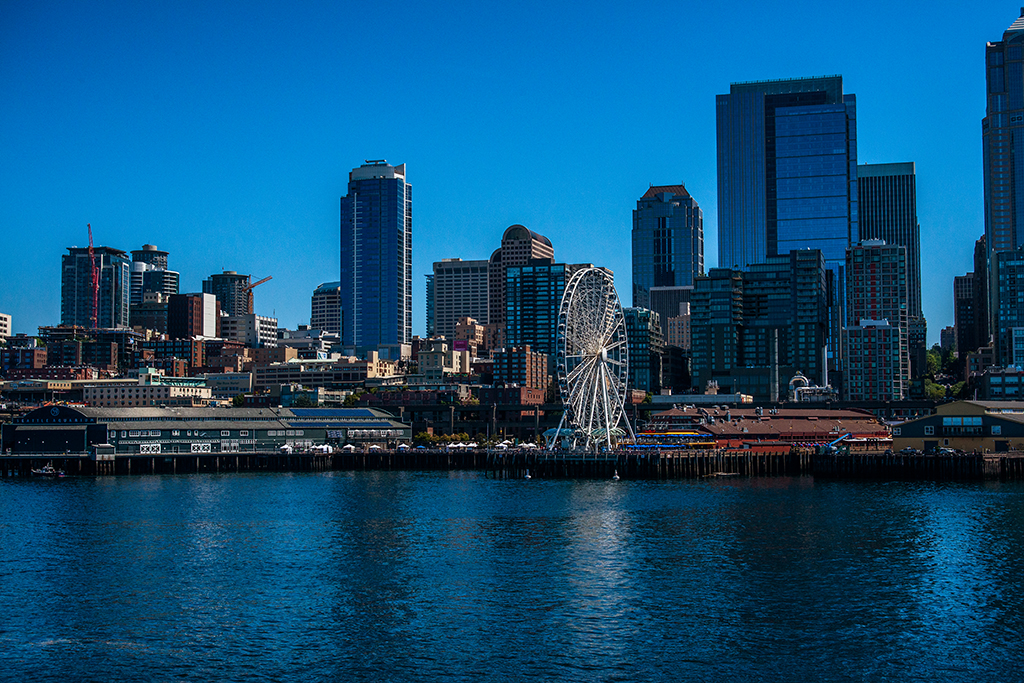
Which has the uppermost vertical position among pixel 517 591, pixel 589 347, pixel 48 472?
pixel 589 347

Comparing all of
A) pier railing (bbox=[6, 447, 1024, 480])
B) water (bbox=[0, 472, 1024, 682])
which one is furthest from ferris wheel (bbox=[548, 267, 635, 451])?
water (bbox=[0, 472, 1024, 682])

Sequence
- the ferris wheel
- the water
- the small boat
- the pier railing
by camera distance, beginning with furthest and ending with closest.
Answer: the ferris wheel, the small boat, the pier railing, the water

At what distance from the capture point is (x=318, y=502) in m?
103

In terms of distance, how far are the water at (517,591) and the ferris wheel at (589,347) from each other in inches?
1707

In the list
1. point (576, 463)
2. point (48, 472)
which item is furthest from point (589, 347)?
point (48, 472)

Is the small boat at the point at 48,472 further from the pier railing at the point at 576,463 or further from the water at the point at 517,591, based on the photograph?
the water at the point at 517,591

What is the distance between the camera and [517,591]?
59188 millimetres

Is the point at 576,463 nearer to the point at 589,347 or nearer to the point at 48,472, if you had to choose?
the point at 589,347

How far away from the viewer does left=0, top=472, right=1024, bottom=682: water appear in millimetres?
46375

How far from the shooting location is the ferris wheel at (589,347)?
458ft

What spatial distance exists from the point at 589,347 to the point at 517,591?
3277 inches

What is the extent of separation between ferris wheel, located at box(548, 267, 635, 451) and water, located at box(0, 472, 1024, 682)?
4336 cm

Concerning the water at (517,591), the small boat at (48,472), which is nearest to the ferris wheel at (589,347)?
the water at (517,591)

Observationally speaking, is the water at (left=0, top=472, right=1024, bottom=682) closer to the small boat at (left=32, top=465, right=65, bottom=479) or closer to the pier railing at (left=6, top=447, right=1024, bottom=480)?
the pier railing at (left=6, top=447, right=1024, bottom=480)
